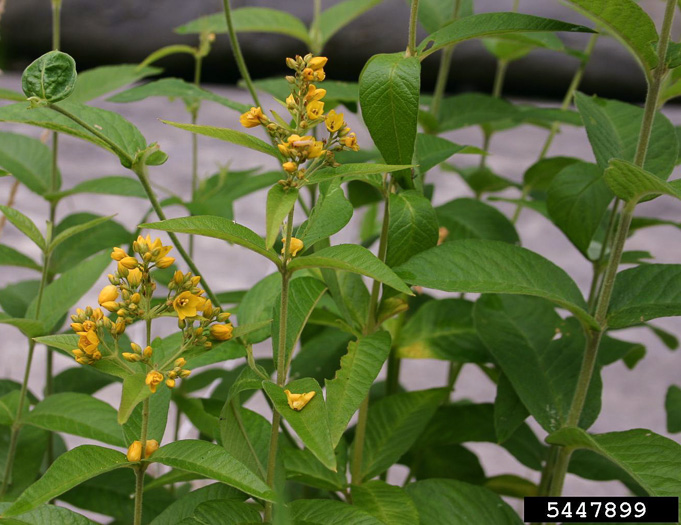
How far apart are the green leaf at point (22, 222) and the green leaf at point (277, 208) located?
0.54 ft

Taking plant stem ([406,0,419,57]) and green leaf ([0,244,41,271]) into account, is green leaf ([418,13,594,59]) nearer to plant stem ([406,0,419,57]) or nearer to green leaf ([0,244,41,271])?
plant stem ([406,0,419,57])

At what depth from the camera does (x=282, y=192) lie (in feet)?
1.13

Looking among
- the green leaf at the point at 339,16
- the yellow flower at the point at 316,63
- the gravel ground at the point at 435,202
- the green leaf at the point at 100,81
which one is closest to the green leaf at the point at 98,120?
the yellow flower at the point at 316,63

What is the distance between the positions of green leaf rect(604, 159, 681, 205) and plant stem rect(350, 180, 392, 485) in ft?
0.38

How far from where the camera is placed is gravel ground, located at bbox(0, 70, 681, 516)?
4.67 feet

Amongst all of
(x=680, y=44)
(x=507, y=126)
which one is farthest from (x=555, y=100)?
(x=680, y=44)

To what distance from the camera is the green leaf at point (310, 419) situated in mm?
323

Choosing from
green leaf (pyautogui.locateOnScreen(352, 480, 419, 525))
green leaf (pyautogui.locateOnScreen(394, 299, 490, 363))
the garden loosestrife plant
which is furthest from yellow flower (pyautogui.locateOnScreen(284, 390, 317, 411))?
green leaf (pyautogui.locateOnScreen(394, 299, 490, 363))

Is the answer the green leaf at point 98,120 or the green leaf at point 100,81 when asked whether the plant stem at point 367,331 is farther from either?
the green leaf at point 100,81

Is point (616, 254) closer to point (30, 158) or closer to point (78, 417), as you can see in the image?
point (78, 417)

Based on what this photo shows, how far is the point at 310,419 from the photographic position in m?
0.34

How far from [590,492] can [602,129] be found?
94 cm

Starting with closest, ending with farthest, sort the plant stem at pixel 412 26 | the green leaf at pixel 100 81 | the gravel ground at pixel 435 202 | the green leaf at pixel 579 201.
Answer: the plant stem at pixel 412 26 < the green leaf at pixel 579 201 < the green leaf at pixel 100 81 < the gravel ground at pixel 435 202

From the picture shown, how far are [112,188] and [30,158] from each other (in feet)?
0.33
